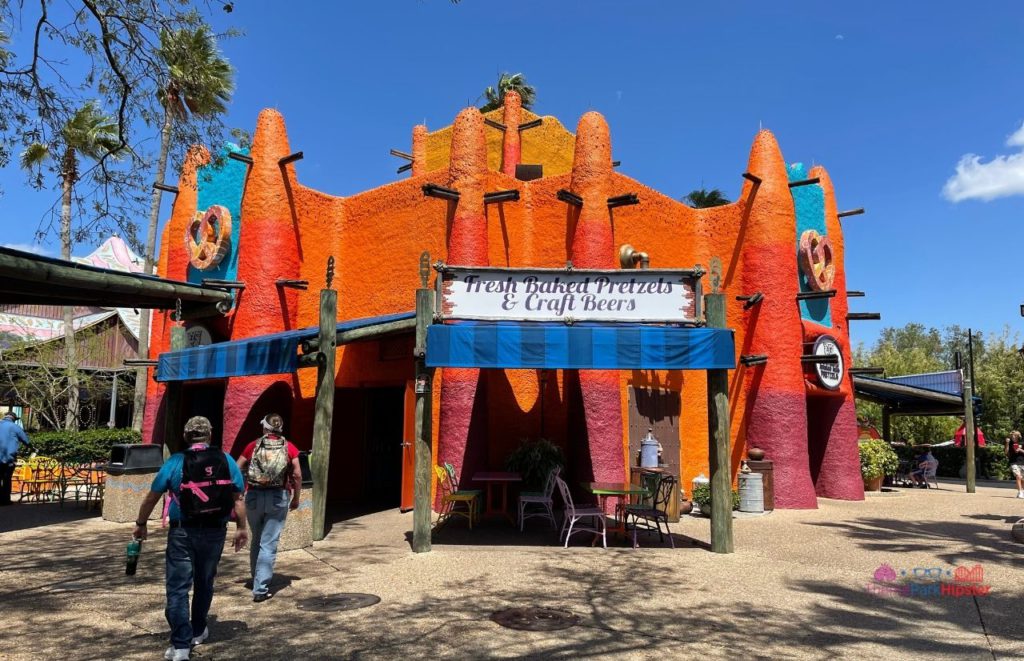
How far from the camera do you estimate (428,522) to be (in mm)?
8547

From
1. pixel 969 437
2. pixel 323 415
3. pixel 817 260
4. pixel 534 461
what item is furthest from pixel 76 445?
pixel 969 437

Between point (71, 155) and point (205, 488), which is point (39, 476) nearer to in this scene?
point (71, 155)

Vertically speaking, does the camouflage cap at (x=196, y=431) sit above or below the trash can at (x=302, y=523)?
above

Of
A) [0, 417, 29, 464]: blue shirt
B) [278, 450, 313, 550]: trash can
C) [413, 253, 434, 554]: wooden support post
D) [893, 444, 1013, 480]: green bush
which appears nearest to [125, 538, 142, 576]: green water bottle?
[278, 450, 313, 550]: trash can

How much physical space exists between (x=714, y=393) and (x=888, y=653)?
A: 434cm

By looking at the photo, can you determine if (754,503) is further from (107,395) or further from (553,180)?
(107,395)

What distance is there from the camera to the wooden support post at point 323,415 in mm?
9117

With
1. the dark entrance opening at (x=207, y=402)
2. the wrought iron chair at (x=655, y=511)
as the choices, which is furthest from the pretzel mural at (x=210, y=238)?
the wrought iron chair at (x=655, y=511)

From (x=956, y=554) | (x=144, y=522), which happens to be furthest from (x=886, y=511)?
(x=144, y=522)

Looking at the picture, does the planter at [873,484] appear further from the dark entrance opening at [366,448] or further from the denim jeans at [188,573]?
the denim jeans at [188,573]

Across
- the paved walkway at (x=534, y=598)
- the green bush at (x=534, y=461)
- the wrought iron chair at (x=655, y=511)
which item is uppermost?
the green bush at (x=534, y=461)

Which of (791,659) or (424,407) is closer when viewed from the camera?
(791,659)

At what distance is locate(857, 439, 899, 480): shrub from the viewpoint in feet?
55.9

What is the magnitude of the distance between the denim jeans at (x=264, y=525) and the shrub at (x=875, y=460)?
15560 mm
